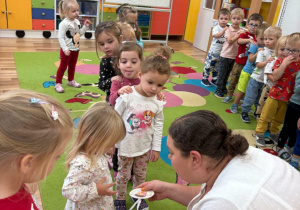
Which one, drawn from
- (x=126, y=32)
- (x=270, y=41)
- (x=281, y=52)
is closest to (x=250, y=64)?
(x=270, y=41)

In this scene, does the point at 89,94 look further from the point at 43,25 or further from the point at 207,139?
the point at 43,25

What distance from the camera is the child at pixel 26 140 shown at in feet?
2.46

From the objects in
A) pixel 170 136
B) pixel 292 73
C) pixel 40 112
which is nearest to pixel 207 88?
pixel 292 73

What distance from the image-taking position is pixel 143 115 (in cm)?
157

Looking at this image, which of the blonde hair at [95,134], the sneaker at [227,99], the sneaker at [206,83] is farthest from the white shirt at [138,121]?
the sneaker at [206,83]

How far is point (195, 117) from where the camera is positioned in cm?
100

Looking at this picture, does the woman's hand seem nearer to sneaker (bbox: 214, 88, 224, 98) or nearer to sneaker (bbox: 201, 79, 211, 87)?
sneaker (bbox: 214, 88, 224, 98)

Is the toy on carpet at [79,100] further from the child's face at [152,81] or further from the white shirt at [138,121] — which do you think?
the child's face at [152,81]

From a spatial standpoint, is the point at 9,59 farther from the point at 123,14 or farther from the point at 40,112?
the point at 40,112

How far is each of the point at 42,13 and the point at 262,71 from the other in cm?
446

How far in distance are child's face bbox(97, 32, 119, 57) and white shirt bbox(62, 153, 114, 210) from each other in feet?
3.10

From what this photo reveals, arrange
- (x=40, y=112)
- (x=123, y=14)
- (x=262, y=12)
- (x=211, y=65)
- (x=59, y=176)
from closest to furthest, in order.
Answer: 1. (x=40, y=112)
2. (x=59, y=176)
3. (x=123, y=14)
4. (x=211, y=65)
5. (x=262, y=12)

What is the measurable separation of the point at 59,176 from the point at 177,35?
5716mm

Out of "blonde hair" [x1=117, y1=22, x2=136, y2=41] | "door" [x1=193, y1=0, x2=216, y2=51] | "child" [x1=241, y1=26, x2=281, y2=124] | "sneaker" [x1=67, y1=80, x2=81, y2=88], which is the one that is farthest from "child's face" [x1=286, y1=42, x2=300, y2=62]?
"door" [x1=193, y1=0, x2=216, y2=51]
